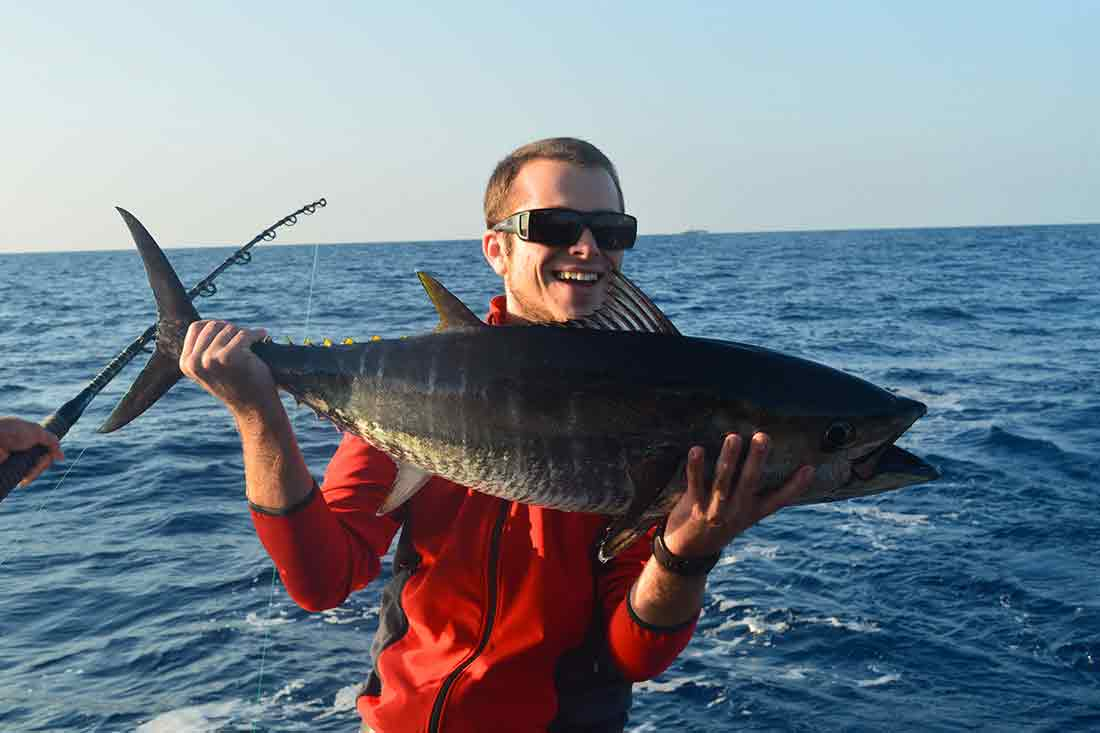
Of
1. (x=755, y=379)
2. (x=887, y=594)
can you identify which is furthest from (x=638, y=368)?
(x=887, y=594)

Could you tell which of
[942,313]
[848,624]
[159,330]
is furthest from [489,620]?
[942,313]

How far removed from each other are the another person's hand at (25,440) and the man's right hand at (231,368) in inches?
23.6

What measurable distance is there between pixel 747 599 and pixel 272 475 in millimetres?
5908

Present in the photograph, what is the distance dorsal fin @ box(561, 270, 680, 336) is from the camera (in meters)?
3.04

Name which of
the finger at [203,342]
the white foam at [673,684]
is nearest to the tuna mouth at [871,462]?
the finger at [203,342]

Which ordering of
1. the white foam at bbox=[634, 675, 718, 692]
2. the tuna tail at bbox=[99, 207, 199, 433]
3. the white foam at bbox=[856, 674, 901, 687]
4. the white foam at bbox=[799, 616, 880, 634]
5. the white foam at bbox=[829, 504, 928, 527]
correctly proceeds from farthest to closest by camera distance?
the white foam at bbox=[829, 504, 928, 527] < the white foam at bbox=[799, 616, 880, 634] < the white foam at bbox=[634, 675, 718, 692] < the white foam at bbox=[856, 674, 901, 687] < the tuna tail at bbox=[99, 207, 199, 433]

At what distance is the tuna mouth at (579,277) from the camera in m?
3.51

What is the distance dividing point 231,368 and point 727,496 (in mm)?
1700

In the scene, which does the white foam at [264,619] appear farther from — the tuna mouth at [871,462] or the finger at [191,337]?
the tuna mouth at [871,462]

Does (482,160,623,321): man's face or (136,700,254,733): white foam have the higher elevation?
(482,160,623,321): man's face

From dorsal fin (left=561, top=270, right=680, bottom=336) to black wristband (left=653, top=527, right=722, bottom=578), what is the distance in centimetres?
66

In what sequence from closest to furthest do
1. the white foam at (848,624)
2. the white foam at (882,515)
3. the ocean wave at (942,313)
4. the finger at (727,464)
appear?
the finger at (727,464), the white foam at (848,624), the white foam at (882,515), the ocean wave at (942,313)

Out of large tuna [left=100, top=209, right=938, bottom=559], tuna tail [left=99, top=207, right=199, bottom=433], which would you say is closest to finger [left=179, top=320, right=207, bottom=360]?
tuna tail [left=99, top=207, right=199, bottom=433]

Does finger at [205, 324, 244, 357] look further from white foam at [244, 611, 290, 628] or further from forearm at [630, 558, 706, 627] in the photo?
white foam at [244, 611, 290, 628]
